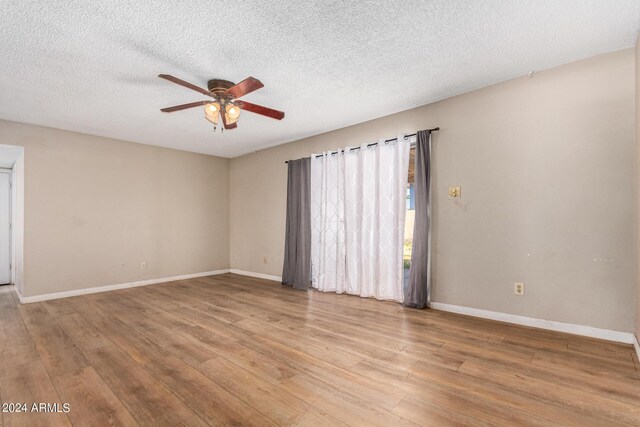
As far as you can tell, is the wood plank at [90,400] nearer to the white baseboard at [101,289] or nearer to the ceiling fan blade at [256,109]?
the ceiling fan blade at [256,109]

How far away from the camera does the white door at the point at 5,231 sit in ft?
17.7

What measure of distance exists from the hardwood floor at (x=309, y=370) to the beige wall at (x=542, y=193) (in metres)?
0.36

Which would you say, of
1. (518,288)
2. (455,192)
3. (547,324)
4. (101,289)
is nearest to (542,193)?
(455,192)

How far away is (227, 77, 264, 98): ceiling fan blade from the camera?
7.86ft

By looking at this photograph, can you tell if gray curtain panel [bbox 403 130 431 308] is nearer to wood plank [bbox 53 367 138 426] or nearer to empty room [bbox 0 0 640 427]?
empty room [bbox 0 0 640 427]

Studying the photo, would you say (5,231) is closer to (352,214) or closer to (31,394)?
(31,394)

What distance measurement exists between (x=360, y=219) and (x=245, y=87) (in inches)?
95.9

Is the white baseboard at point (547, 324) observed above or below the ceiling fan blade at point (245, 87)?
below

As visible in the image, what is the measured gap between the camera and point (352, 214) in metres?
4.39

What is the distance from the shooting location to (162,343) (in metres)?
2.64

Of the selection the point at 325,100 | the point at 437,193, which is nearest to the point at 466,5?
the point at 325,100

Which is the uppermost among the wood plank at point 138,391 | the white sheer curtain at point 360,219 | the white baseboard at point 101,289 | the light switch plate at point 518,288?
the white sheer curtain at point 360,219

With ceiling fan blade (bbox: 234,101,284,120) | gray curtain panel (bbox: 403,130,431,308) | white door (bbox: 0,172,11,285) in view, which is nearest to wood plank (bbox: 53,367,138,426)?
ceiling fan blade (bbox: 234,101,284,120)

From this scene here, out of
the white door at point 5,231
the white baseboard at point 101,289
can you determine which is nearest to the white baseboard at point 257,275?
the white baseboard at point 101,289
